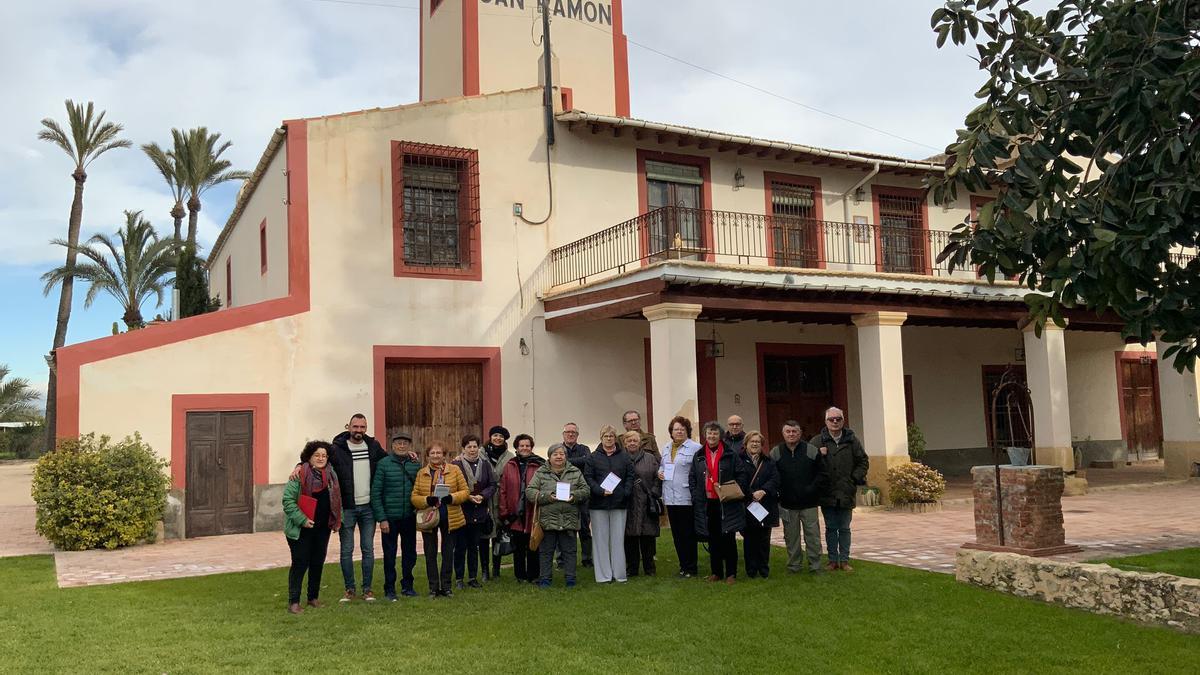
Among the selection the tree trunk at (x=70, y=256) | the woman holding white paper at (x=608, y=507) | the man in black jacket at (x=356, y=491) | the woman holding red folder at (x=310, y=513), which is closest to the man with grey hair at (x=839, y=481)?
the woman holding white paper at (x=608, y=507)

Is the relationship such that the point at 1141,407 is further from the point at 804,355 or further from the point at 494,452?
the point at 494,452

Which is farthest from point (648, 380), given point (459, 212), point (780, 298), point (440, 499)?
point (440, 499)

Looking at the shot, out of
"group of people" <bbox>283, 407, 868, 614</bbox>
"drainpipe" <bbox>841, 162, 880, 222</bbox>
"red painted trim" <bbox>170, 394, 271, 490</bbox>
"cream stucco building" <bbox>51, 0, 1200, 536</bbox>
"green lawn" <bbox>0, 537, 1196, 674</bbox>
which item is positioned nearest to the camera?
"green lawn" <bbox>0, 537, 1196, 674</bbox>

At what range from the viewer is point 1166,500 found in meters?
14.7

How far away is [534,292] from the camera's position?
15.3 metres

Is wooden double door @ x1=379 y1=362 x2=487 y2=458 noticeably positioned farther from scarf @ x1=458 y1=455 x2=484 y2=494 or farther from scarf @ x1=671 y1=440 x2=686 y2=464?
scarf @ x1=671 y1=440 x2=686 y2=464

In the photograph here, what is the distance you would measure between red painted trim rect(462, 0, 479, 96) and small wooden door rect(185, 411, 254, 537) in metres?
7.22

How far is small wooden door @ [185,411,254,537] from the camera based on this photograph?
1315cm

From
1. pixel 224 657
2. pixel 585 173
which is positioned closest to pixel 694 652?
pixel 224 657

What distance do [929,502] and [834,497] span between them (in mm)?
5989

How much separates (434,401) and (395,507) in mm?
6776

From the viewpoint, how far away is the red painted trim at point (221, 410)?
42.5 feet

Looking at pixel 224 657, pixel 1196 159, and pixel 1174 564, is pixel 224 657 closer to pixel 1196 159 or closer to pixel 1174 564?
pixel 1196 159

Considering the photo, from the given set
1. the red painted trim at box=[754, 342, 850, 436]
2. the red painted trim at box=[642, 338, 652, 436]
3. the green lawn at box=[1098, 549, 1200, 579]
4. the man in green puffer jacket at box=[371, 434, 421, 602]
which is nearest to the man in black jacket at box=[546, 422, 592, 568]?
the man in green puffer jacket at box=[371, 434, 421, 602]
